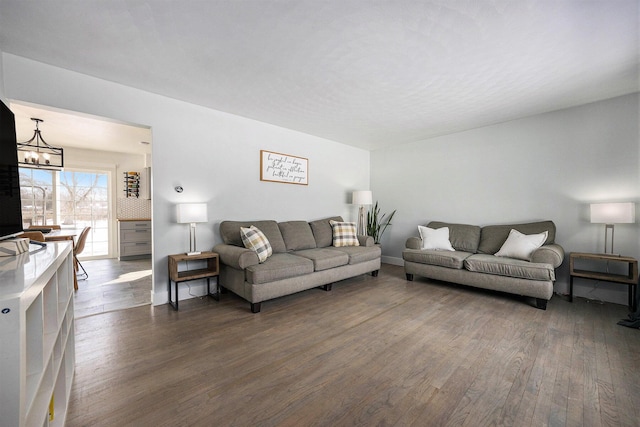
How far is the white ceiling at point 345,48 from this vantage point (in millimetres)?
1811

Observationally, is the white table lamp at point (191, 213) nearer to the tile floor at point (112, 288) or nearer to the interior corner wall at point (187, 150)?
the interior corner wall at point (187, 150)

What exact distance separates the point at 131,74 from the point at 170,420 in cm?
295

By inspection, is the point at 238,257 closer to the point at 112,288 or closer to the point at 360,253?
the point at 360,253

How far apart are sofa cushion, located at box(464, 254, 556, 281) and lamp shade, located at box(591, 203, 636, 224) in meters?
0.82

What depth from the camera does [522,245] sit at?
3438mm

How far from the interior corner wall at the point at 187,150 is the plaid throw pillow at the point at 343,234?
55cm

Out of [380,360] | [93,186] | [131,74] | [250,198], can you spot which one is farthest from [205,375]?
[93,186]

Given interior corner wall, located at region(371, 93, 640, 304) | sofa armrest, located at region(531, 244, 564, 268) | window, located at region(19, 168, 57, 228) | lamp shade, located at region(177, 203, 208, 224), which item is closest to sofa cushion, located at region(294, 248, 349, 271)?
lamp shade, located at region(177, 203, 208, 224)

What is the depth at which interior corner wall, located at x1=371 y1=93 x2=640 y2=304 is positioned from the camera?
324cm

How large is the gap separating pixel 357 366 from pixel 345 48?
2.48 meters

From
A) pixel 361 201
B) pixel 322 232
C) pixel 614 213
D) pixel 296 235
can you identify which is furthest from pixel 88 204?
pixel 614 213

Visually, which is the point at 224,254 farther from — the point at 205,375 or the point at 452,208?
the point at 452,208

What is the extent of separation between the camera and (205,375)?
5.93 feet

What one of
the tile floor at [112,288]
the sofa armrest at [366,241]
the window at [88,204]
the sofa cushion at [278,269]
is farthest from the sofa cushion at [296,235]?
the window at [88,204]
